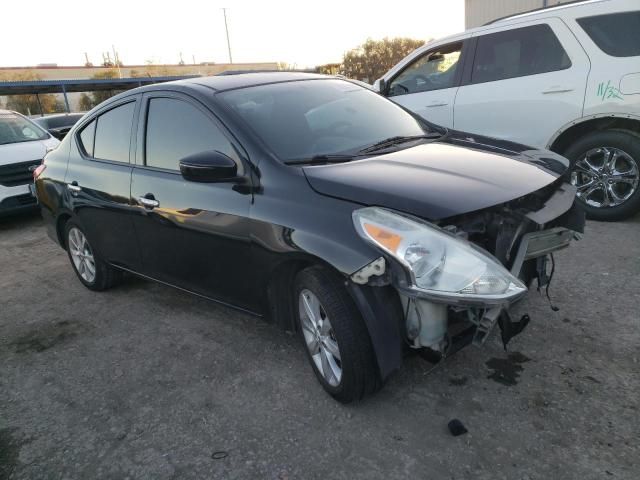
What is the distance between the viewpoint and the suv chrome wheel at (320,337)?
105 inches

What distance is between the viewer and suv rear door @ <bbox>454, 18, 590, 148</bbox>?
496cm

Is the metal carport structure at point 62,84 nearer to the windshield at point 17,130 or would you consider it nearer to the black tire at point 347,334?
the windshield at point 17,130

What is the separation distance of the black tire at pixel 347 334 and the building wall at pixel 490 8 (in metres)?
20.2

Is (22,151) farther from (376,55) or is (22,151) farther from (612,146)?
(376,55)

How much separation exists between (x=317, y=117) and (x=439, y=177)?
1.09 metres

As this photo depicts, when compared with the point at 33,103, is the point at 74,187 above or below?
below

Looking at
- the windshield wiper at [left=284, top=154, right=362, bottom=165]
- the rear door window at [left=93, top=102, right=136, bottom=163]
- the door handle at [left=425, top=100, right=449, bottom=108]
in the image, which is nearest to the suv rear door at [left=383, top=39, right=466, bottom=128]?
the door handle at [left=425, top=100, right=449, bottom=108]

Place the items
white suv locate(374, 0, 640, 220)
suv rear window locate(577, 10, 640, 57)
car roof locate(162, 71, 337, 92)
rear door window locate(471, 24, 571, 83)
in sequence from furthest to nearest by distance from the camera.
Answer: rear door window locate(471, 24, 571, 83), white suv locate(374, 0, 640, 220), suv rear window locate(577, 10, 640, 57), car roof locate(162, 71, 337, 92)

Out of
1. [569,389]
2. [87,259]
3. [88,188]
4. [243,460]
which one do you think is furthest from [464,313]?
[87,259]

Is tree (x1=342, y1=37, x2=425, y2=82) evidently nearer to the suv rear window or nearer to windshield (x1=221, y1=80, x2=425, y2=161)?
the suv rear window

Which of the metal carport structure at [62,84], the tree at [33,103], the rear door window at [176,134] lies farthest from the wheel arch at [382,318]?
the tree at [33,103]

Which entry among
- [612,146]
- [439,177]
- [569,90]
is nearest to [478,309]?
[439,177]

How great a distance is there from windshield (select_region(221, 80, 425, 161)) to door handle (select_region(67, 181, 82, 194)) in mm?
1826

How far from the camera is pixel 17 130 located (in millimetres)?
8219
